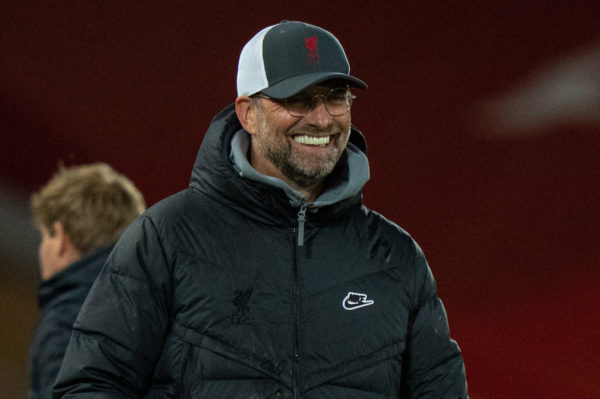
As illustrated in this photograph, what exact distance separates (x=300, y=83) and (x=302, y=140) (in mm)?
96

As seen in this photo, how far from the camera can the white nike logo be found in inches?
49.9

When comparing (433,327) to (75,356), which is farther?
(433,327)

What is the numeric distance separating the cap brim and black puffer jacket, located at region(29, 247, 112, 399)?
0.51m

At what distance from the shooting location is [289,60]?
130 cm

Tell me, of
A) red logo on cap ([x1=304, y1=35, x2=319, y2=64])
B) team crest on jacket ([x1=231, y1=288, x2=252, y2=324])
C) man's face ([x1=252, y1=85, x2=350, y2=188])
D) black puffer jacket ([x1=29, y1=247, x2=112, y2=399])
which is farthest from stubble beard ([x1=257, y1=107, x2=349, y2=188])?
black puffer jacket ([x1=29, y1=247, x2=112, y2=399])

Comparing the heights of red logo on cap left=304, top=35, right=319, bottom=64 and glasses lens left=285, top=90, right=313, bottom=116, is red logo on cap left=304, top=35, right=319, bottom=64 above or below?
above

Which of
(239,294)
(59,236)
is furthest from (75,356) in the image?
(59,236)

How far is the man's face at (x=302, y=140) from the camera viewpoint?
128 centimetres

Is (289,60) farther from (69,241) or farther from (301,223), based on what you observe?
(69,241)

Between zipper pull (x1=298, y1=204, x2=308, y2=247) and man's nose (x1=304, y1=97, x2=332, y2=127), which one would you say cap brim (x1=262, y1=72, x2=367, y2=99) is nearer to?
man's nose (x1=304, y1=97, x2=332, y2=127)

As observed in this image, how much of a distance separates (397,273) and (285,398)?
0.98 feet

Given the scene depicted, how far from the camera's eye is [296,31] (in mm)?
1332

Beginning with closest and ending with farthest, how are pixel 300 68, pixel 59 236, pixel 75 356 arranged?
pixel 75 356
pixel 300 68
pixel 59 236

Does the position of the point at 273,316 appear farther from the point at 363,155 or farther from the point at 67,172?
the point at 67,172
